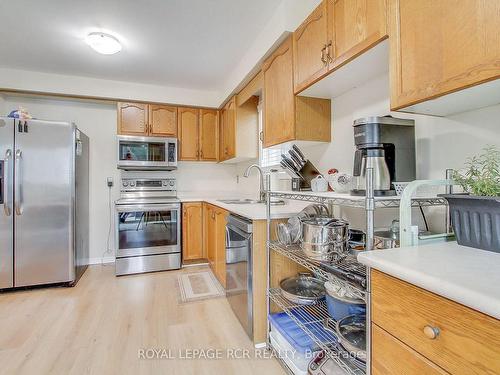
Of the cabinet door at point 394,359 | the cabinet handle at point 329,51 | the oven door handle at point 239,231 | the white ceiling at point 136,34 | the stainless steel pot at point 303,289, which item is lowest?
the stainless steel pot at point 303,289

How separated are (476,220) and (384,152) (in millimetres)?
440

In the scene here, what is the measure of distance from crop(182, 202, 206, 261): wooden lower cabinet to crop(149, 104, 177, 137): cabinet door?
1.05 meters

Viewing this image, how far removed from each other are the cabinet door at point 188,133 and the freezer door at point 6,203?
1.78m

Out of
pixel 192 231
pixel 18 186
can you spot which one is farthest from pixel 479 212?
pixel 18 186

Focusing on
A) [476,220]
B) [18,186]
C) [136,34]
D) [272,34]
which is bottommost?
[476,220]

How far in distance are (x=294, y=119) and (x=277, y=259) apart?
0.99m

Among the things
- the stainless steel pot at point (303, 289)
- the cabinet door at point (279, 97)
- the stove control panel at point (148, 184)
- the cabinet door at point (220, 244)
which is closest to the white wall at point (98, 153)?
the stove control panel at point (148, 184)

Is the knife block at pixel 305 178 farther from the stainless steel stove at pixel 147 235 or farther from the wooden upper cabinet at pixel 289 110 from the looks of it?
the stainless steel stove at pixel 147 235

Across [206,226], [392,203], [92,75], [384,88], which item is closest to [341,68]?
[384,88]

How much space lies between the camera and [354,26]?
1.28 metres

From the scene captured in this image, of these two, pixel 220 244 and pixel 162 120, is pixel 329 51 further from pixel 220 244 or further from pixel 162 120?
pixel 162 120

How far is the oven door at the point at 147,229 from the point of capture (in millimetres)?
3082

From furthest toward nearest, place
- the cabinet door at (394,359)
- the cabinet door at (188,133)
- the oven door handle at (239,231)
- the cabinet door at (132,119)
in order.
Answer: the cabinet door at (188,133) < the cabinet door at (132,119) < the oven door handle at (239,231) < the cabinet door at (394,359)

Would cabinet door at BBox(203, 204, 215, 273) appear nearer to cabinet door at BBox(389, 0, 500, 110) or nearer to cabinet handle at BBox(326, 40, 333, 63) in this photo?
cabinet handle at BBox(326, 40, 333, 63)
